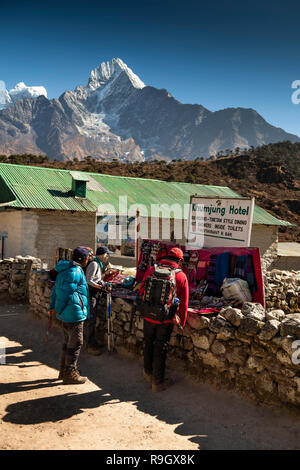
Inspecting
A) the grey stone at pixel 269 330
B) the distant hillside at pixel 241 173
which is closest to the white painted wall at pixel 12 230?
the grey stone at pixel 269 330

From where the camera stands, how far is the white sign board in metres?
6.96

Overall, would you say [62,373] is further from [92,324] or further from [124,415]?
[124,415]

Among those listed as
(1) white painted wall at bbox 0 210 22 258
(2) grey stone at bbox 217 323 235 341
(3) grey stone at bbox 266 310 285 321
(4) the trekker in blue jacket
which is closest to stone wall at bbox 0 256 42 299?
(1) white painted wall at bbox 0 210 22 258

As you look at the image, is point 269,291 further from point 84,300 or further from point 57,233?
point 57,233

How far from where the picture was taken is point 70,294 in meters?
5.27

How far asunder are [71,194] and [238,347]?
15.1 m

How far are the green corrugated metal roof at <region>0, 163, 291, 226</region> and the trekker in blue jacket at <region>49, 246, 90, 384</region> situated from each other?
11.2 metres

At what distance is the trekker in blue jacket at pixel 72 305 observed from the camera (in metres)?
5.27

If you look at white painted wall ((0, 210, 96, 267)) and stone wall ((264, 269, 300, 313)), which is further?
white painted wall ((0, 210, 96, 267))

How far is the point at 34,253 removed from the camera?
16062mm

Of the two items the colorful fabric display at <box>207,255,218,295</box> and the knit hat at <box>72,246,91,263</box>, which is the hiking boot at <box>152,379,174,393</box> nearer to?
the knit hat at <box>72,246,91,263</box>

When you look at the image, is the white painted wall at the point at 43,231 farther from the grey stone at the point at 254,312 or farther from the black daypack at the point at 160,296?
the grey stone at the point at 254,312

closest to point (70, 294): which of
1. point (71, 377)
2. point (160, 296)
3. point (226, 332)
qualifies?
point (71, 377)
